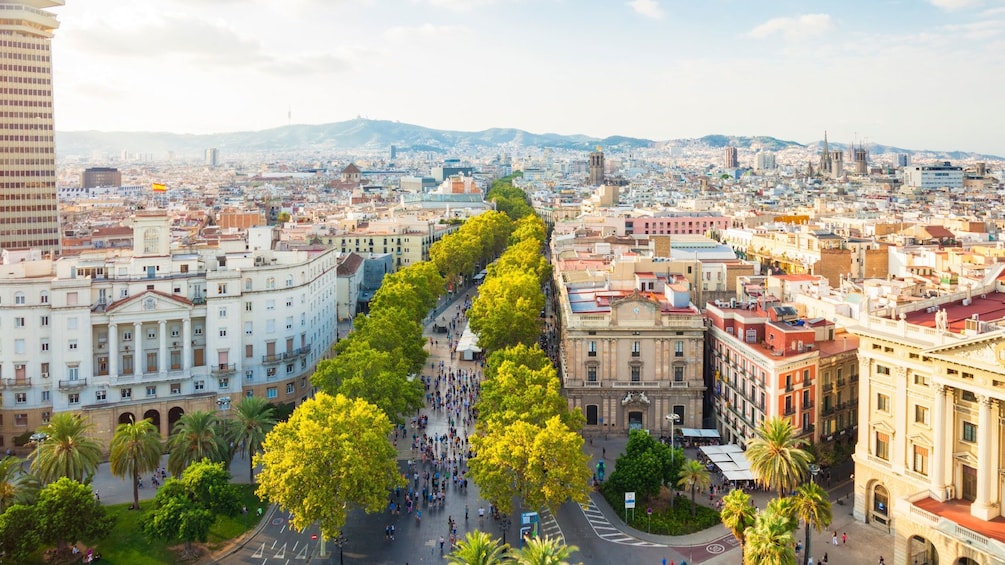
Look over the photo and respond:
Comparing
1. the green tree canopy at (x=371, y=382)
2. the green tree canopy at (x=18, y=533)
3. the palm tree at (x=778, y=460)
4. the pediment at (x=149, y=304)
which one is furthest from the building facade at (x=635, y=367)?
the green tree canopy at (x=18, y=533)

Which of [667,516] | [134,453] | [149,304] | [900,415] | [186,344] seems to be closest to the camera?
[900,415]

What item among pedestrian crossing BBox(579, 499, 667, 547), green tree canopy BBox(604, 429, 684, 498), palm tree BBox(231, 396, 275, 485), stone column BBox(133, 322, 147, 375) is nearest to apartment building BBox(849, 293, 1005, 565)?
green tree canopy BBox(604, 429, 684, 498)

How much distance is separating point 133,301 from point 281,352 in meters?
13.6

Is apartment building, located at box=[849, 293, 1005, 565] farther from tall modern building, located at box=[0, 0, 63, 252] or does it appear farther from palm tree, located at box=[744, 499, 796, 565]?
tall modern building, located at box=[0, 0, 63, 252]

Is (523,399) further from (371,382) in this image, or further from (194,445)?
(194,445)

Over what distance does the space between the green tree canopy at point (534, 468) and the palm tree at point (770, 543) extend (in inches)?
472

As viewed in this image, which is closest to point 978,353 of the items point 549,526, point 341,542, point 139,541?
point 549,526

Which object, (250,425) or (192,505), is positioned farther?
(250,425)

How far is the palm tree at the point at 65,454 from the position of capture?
52156mm

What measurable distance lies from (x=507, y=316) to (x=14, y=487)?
4663 centimetres

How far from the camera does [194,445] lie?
55844 millimetres

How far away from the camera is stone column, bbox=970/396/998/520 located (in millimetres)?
43375

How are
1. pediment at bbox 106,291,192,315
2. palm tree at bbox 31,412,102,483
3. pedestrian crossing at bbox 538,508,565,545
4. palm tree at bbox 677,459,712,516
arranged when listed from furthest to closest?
1. pediment at bbox 106,291,192,315
2. palm tree at bbox 677,459,712,516
3. palm tree at bbox 31,412,102,483
4. pedestrian crossing at bbox 538,508,565,545

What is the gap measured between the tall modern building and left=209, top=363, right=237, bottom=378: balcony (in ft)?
296
